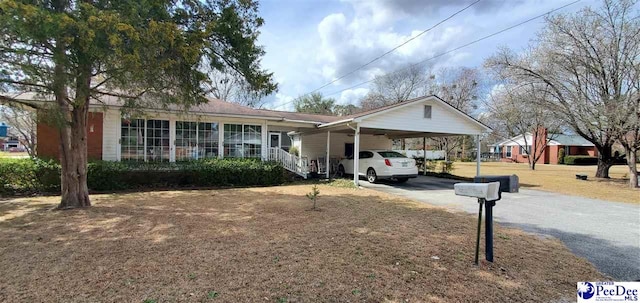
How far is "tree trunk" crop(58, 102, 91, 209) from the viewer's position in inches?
265

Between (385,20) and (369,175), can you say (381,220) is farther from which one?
(385,20)

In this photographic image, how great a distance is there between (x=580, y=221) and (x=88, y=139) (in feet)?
48.0

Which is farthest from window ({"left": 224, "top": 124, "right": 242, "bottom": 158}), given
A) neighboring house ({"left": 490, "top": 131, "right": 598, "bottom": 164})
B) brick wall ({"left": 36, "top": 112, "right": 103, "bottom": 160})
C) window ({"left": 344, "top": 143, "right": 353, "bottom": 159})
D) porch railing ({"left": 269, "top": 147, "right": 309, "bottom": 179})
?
neighboring house ({"left": 490, "top": 131, "right": 598, "bottom": 164})

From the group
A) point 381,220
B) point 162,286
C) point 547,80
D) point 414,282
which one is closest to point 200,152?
point 381,220

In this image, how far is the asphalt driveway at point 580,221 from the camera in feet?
14.3

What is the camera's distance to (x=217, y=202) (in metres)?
7.91

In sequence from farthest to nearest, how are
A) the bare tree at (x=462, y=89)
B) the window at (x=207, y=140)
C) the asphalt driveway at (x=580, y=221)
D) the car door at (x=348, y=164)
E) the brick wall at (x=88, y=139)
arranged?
the bare tree at (x=462, y=89) < the car door at (x=348, y=164) < the window at (x=207, y=140) < the brick wall at (x=88, y=139) < the asphalt driveway at (x=580, y=221)

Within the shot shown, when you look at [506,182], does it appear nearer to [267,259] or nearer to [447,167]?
[267,259]

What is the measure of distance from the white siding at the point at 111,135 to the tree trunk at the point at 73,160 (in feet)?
15.7

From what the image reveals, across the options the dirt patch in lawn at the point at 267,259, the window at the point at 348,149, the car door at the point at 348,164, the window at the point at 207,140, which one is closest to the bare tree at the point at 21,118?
the dirt patch in lawn at the point at 267,259

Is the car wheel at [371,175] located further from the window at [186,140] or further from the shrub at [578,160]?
the shrub at [578,160]

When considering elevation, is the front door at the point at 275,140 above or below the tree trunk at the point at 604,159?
above

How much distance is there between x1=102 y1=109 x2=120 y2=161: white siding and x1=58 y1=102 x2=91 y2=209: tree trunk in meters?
4.78

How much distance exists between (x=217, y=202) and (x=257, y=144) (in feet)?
19.9
